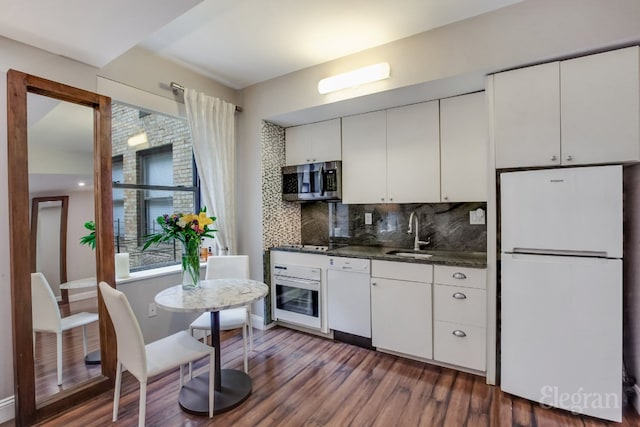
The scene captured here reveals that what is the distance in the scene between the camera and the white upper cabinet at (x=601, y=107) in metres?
1.79

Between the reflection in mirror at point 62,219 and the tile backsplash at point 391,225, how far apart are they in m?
2.24

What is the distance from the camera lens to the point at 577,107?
76.0 inches

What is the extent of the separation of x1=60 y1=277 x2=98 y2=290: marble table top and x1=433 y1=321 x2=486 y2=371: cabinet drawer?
2703 mm

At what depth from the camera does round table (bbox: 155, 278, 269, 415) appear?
186 cm

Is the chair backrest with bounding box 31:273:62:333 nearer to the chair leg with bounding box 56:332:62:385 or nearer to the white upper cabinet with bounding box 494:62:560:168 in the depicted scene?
the chair leg with bounding box 56:332:62:385

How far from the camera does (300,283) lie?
317 centimetres

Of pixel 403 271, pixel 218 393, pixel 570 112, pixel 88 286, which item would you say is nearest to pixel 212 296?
pixel 218 393

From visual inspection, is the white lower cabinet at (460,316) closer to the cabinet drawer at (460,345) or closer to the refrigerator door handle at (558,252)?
the cabinet drawer at (460,345)

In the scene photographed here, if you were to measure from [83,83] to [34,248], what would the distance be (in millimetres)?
1224

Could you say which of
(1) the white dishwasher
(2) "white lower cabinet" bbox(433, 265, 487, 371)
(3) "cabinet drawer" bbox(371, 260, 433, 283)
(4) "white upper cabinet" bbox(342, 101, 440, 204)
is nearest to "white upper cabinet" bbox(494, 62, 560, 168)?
(4) "white upper cabinet" bbox(342, 101, 440, 204)

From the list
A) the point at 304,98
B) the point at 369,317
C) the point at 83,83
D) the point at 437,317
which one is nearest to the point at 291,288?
the point at 369,317

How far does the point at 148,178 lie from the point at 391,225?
258 centimetres

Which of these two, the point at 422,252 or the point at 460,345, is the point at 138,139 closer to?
the point at 422,252

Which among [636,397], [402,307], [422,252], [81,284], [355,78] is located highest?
[355,78]
